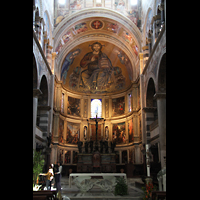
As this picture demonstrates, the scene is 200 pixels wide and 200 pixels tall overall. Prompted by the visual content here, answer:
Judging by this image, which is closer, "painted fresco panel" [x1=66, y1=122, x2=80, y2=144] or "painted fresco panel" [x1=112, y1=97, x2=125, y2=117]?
"painted fresco panel" [x1=66, y1=122, x2=80, y2=144]

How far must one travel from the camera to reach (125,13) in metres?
25.5

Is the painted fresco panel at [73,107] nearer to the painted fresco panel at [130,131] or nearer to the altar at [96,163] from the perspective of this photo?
the painted fresco panel at [130,131]

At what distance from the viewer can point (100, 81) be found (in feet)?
108

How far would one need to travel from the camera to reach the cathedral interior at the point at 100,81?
19344 mm

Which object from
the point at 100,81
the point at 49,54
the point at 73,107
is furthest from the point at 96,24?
the point at 73,107

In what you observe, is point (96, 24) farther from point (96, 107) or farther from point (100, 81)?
point (96, 107)

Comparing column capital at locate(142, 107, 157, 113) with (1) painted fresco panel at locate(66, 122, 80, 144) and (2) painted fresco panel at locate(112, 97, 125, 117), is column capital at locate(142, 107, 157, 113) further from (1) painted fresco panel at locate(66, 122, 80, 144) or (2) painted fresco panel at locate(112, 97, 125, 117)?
(1) painted fresco panel at locate(66, 122, 80, 144)

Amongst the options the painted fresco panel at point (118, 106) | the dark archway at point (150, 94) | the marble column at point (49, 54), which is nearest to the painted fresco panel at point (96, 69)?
the painted fresco panel at point (118, 106)

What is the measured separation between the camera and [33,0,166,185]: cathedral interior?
19.3 meters

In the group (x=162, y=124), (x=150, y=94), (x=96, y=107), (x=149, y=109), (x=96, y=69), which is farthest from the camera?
(x=96, y=107)

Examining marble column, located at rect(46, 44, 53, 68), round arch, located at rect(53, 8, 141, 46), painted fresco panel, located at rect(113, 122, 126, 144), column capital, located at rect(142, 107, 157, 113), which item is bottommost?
painted fresco panel, located at rect(113, 122, 126, 144)

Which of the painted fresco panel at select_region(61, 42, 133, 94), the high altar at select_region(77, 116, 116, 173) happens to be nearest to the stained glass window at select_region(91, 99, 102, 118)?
the painted fresco panel at select_region(61, 42, 133, 94)

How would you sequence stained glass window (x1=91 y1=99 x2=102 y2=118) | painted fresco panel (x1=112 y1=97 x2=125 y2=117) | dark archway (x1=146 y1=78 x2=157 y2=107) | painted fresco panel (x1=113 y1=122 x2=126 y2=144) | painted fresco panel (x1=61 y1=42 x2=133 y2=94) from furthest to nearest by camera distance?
1. stained glass window (x1=91 y1=99 x2=102 y2=118)
2. painted fresco panel (x1=112 y1=97 x2=125 y2=117)
3. painted fresco panel (x1=113 y1=122 x2=126 y2=144)
4. painted fresco panel (x1=61 y1=42 x2=133 y2=94)
5. dark archway (x1=146 y1=78 x2=157 y2=107)
